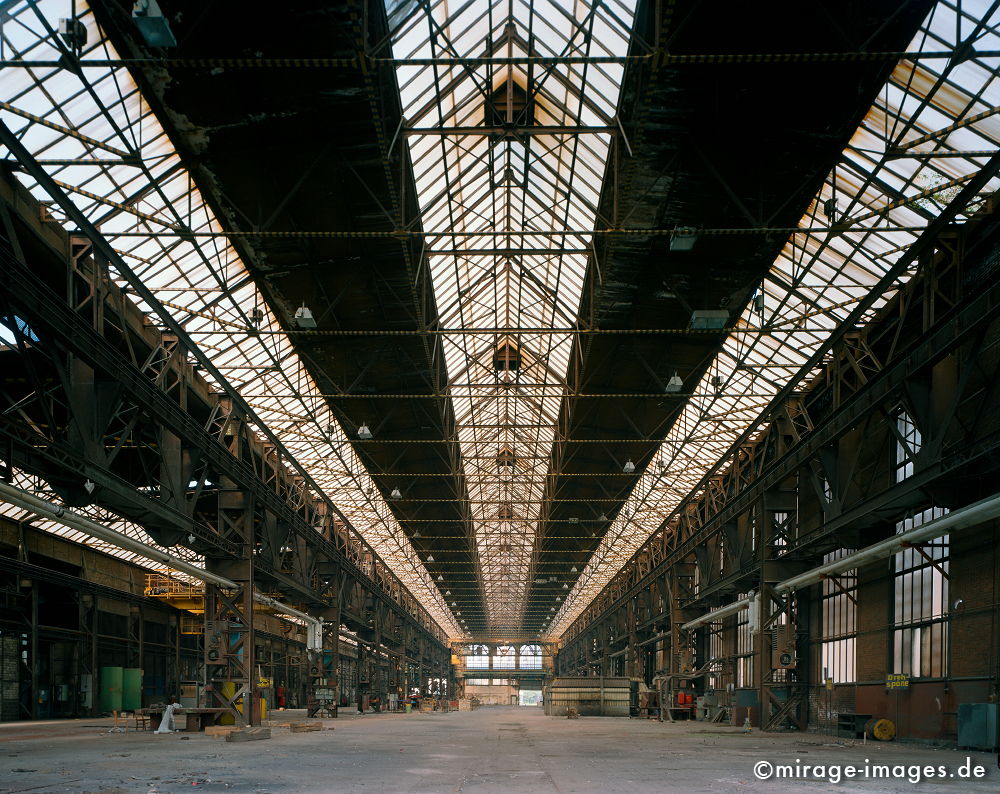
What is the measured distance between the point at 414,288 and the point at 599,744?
1293 centimetres

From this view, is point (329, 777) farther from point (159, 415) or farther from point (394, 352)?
point (394, 352)

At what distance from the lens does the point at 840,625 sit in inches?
1272

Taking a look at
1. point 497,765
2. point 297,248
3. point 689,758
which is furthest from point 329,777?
point 297,248

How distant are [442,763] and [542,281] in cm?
1876

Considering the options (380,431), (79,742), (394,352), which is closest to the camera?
(79,742)

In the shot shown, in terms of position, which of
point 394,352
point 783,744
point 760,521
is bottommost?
point 783,744

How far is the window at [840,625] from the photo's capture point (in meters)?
31.0

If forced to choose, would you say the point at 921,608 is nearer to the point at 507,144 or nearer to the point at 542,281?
the point at 542,281

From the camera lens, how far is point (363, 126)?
63.5 ft

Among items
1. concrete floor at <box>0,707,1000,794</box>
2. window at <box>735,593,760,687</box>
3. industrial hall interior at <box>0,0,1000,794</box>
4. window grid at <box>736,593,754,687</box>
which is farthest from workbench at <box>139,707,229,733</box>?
window grid at <box>736,593,754,687</box>

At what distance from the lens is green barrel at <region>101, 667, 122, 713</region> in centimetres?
4850

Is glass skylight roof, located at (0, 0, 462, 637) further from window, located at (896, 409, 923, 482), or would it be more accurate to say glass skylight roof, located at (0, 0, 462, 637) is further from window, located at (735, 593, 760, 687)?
window, located at (735, 593, 760, 687)

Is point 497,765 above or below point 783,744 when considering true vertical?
above

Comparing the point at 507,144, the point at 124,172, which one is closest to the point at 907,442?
the point at 507,144
